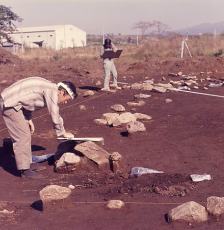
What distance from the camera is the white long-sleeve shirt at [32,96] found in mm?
6621

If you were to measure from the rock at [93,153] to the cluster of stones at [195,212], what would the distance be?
2.12 meters

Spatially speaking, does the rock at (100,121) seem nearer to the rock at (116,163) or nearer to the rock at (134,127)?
the rock at (134,127)

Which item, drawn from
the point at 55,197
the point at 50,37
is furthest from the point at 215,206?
the point at 50,37

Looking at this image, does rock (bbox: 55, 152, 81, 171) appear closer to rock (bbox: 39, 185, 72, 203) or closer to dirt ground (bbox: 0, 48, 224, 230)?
dirt ground (bbox: 0, 48, 224, 230)

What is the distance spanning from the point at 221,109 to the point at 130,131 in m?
3.33

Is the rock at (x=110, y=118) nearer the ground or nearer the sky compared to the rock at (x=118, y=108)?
nearer the sky

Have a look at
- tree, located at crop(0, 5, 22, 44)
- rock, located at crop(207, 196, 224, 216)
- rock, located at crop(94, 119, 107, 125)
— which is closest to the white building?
tree, located at crop(0, 5, 22, 44)

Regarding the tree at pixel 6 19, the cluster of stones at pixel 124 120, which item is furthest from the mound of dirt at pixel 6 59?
the cluster of stones at pixel 124 120

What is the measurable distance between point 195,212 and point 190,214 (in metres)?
0.06

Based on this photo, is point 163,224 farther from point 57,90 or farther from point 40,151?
point 40,151

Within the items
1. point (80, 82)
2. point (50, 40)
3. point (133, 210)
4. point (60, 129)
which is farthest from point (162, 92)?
point (50, 40)

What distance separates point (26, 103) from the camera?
6.79 m

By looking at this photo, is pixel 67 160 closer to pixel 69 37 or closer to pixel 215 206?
pixel 215 206

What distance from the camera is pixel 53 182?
6.84 meters
